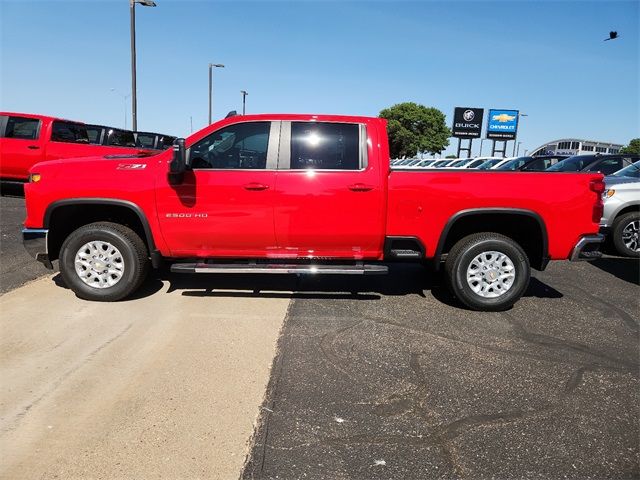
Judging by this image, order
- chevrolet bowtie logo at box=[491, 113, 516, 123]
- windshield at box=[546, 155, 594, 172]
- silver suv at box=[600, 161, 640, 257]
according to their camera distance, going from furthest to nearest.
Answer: chevrolet bowtie logo at box=[491, 113, 516, 123]
windshield at box=[546, 155, 594, 172]
silver suv at box=[600, 161, 640, 257]

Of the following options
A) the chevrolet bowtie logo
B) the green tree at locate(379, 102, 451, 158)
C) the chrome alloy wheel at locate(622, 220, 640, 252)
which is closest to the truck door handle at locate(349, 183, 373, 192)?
the chrome alloy wheel at locate(622, 220, 640, 252)

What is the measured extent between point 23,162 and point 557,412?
472 inches

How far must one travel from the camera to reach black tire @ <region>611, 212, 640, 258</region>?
7.74 metres

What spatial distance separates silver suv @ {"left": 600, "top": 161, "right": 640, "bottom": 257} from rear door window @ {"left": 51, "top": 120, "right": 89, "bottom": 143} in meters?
11.7

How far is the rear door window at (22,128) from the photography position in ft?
36.2

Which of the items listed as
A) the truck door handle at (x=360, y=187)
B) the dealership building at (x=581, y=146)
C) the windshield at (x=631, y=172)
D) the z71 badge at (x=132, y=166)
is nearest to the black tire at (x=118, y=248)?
the z71 badge at (x=132, y=166)

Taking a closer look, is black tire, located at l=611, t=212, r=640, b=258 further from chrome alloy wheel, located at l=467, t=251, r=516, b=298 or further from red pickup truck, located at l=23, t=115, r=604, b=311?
chrome alloy wheel, located at l=467, t=251, r=516, b=298

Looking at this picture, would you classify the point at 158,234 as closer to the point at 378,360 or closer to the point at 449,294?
the point at 378,360

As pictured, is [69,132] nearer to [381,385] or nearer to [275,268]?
[275,268]

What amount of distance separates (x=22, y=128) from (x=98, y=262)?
27.5ft

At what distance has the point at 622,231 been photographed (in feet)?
25.6

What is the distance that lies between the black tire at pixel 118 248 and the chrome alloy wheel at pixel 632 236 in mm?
7543

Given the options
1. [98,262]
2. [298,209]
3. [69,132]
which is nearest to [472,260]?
[298,209]

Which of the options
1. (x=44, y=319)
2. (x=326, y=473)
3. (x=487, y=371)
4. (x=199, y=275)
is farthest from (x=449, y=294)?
(x=44, y=319)
